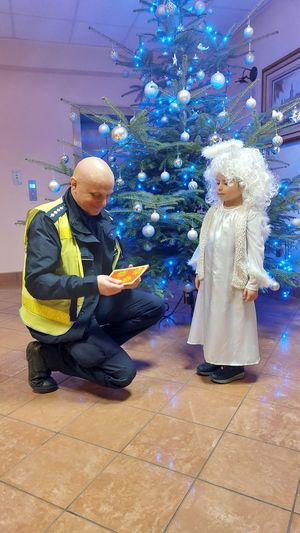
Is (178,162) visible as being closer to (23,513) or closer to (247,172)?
(247,172)

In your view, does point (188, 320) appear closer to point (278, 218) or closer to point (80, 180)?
point (278, 218)

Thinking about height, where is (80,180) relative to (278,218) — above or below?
above

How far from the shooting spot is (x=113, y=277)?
1631 millimetres

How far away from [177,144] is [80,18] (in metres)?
2.21

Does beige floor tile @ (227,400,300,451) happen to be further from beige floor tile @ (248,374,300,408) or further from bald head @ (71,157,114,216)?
bald head @ (71,157,114,216)

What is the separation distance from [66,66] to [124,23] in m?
0.84

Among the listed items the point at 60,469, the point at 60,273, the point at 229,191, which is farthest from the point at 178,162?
the point at 60,469

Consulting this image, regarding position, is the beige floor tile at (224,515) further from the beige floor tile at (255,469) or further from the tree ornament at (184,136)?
the tree ornament at (184,136)

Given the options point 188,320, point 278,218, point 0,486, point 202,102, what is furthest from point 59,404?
point 202,102

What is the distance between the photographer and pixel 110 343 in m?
1.78

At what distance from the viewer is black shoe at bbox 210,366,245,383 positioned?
1.88 m

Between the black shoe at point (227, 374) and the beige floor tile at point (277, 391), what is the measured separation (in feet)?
0.33

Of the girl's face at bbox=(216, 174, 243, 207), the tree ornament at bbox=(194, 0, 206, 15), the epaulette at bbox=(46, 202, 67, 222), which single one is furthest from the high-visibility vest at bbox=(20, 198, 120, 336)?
the tree ornament at bbox=(194, 0, 206, 15)

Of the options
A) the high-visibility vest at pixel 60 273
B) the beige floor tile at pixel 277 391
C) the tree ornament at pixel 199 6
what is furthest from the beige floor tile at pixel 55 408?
the tree ornament at pixel 199 6
